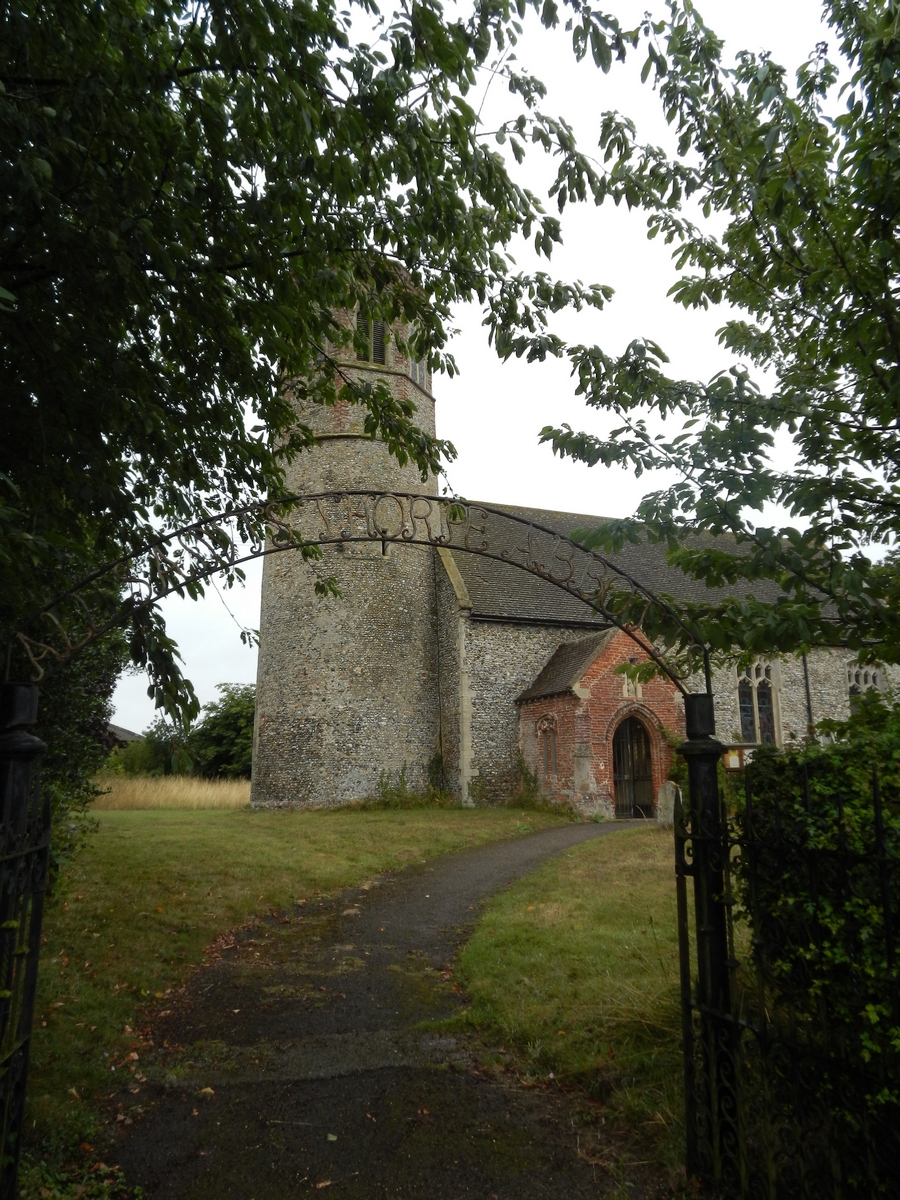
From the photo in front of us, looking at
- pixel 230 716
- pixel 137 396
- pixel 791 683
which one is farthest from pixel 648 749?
pixel 230 716

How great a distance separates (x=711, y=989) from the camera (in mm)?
3963

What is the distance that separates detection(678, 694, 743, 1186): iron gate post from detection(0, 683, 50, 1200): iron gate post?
10.4 feet

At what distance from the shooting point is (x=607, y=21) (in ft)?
13.8

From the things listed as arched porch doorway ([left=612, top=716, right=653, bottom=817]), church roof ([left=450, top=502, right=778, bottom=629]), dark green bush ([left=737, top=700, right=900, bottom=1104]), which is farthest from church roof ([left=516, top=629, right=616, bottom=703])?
dark green bush ([left=737, top=700, right=900, bottom=1104])

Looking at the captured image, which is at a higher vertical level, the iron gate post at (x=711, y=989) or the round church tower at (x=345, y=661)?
the round church tower at (x=345, y=661)

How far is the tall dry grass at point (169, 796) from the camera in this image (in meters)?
21.8

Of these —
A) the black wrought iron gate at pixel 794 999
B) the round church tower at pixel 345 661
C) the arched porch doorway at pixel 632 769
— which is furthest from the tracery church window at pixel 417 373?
the black wrought iron gate at pixel 794 999

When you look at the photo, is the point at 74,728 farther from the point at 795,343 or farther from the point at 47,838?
the point at 795,343

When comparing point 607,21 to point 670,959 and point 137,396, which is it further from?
point 670,959

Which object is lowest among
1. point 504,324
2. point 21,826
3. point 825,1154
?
point 825,1154

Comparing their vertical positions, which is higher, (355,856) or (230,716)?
(230,716)

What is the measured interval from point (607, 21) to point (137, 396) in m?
3.49

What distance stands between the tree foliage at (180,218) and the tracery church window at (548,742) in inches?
595

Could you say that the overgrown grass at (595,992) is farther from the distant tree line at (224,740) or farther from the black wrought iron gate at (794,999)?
the distant tree line at (224,740)
